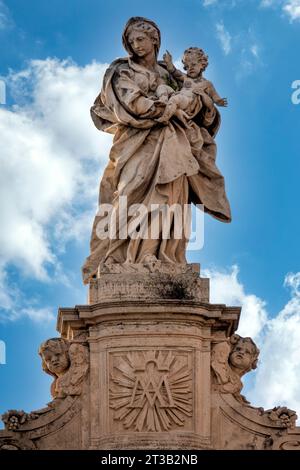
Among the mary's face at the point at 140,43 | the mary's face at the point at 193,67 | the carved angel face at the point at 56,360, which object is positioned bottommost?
the carved angel face at the point at 56,360

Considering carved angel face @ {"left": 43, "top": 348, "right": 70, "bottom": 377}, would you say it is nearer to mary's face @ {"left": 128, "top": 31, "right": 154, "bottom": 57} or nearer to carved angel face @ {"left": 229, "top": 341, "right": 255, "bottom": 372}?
carved angel face @ {"left": 229, "top": 341, "right": 255, "bottom": 372}

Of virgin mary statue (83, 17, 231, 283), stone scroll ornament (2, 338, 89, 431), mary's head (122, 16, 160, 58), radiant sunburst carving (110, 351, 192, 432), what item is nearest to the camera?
radiant sunburst carving (110, 351, 192, 432)

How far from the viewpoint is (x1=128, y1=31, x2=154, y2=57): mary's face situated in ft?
108

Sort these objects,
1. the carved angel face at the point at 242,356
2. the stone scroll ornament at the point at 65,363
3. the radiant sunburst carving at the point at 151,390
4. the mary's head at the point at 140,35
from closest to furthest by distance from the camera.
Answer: the radiant sunburst carving at the point at 151,390 < the stone scroll ornament at the point at 65,363 < the carved angel face at the point at 242,356 < the mary's head at the point at 140,35

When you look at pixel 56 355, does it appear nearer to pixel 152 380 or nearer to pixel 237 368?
pixel 152 380

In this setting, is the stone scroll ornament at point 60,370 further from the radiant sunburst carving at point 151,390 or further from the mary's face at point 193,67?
the mary's face at point 193,67

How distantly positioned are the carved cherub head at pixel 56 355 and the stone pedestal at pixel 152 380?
12 centimetres

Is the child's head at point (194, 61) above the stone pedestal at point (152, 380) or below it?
above

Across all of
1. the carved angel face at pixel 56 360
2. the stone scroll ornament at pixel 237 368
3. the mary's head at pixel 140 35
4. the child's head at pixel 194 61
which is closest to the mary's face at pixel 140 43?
the mary's head at pixel 140 35

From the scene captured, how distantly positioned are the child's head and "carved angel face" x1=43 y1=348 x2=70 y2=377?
15.7 ft

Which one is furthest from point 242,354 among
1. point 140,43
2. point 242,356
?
point 140,43

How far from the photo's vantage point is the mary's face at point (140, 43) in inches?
1298

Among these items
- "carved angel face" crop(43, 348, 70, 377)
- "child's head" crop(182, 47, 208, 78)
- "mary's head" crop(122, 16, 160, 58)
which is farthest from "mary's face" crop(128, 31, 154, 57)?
"carved angel face" crop(43, 348, 70, 377)

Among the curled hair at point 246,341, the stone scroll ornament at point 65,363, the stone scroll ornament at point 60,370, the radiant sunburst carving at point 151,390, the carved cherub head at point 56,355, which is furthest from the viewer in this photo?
the curled hair at point 246,341
